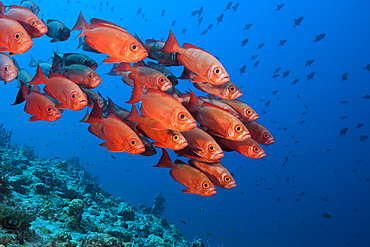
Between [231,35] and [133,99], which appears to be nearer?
[133,99]

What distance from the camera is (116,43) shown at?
Result: 2.73 m

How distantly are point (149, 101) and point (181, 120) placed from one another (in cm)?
57

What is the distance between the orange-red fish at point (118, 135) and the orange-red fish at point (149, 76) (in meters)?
0.84

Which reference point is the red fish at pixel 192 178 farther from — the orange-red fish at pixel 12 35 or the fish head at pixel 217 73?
the orange-red fish at pixel 12 35

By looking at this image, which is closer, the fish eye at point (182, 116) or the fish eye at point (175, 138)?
the fish eye at point (182, 116)

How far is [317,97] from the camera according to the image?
71.6 meters

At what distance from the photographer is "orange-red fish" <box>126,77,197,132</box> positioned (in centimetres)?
249

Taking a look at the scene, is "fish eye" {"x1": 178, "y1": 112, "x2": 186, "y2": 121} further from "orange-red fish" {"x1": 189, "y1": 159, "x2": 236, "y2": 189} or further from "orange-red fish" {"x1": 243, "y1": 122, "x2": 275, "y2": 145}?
"orange-red fish" {"x1": 243, "y1": 122, "x2": 275, "y2": 145}

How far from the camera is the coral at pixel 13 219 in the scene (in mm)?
3158

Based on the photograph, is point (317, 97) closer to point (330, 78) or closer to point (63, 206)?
point (330, 78)

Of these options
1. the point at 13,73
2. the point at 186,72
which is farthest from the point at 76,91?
the point at 186,72

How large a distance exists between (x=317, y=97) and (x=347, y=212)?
142 ft

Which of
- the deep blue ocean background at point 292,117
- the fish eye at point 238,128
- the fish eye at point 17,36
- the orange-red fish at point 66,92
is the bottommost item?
the orange-red fish at point 66,92

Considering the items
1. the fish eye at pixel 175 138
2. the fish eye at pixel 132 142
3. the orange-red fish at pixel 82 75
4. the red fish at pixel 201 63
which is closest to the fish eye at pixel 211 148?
the fish eye at pixel 175 138
